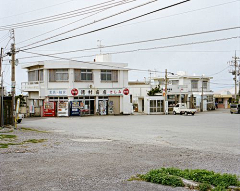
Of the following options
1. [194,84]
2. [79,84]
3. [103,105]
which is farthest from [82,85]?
[194,84]

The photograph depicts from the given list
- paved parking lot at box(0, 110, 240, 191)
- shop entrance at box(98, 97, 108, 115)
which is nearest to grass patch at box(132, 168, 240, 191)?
paved parking lot at box(0, 110, 240, 191)

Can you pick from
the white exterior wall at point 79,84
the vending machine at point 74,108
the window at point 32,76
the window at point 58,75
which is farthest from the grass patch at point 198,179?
the window at point 32,76

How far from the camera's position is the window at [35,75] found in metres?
45.4

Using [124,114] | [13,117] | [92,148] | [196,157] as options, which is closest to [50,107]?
[124,114]

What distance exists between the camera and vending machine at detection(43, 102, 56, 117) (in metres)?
43.3

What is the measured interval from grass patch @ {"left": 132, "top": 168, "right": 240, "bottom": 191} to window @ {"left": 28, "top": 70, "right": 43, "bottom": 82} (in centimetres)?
3930

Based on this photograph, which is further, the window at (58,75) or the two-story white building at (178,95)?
the two-story white building at (178,95)

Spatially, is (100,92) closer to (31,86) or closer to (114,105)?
(114,105)

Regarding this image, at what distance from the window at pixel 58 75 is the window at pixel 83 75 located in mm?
1333

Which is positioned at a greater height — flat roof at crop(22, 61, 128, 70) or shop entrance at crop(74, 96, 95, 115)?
flat roof at crop(22, 61, 128, 70)

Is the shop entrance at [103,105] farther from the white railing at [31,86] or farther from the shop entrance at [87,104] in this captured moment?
the white railing at [31,86]

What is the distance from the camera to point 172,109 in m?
54.8

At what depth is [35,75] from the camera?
46500 mm

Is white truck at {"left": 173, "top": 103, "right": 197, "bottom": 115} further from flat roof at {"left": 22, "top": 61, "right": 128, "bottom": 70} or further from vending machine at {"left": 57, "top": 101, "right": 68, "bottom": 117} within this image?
vending machine at {"left": 57, "top": 101, "right": 68, "bottom": 117}
